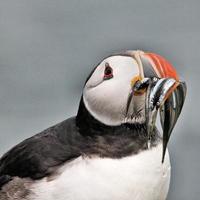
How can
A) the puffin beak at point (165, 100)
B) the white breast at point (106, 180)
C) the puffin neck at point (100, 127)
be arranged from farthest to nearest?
the puffin neck at point (100, 127) < the white breast at point (106, 180) < the puffin beak at point (165, 100)

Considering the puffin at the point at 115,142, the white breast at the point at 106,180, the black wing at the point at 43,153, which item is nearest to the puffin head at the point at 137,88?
the puffin at the point at 115,142

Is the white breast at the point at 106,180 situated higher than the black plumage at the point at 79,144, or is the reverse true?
the black plumage at the point at 79,144

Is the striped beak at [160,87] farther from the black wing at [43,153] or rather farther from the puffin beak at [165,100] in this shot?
the black wing at [43,153]

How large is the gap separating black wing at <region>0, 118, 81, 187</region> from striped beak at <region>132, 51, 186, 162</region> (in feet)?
1.35

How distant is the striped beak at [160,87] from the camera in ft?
15.9

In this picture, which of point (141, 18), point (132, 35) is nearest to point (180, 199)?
point (132, 35)

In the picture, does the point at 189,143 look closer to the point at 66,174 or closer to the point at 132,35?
the point at 132,35

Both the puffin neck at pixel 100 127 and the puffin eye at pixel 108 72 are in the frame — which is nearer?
the puffin eye at pixel 108 72

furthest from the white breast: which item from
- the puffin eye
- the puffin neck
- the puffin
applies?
the puffin eye

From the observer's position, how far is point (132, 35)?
392 inches

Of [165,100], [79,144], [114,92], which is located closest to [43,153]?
[79,144]

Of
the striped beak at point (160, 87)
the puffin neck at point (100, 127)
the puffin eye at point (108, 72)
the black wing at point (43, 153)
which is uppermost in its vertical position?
the puffin eye at point (108, 72)

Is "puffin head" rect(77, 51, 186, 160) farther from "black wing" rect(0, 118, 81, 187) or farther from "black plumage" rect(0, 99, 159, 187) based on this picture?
"black wing" rect(0, 118, 81, 187)

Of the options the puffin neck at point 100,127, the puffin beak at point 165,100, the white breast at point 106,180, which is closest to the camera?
the puffin beak at point 165,100
